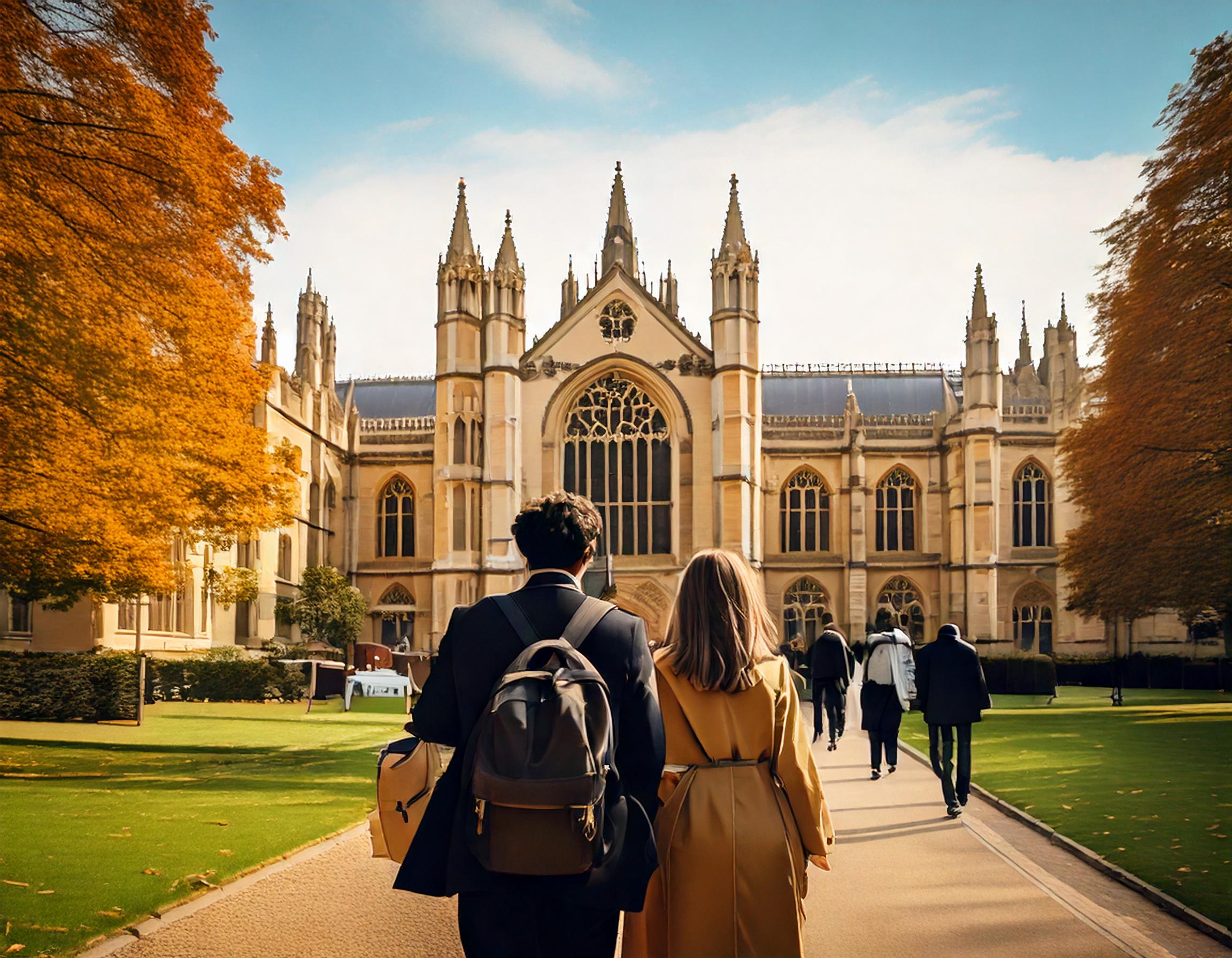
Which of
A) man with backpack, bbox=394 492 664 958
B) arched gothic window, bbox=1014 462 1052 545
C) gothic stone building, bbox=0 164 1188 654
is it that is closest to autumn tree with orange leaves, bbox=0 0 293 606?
man with backpack, bbox=394 492 664 958

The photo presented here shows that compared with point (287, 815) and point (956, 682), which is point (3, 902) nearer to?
point (287, 815)

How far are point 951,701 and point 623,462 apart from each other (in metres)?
25.8

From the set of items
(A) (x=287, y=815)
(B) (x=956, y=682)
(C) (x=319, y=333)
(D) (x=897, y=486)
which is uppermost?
(C) (x=319, y=333)

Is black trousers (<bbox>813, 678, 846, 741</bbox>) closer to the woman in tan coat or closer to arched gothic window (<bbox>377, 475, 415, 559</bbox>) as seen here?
the woman in tan coat

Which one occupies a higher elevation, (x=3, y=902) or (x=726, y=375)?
(x=726, y=375)

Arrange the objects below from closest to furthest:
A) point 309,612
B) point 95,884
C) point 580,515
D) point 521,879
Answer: point 521,879, point 580,515, point 95,884, point 309,612

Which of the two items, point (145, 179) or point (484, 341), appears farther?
point (484, 341)

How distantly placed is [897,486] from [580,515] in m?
38.7

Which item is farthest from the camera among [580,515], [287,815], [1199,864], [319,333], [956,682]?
[319,333]

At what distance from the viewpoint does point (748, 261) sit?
34.7m

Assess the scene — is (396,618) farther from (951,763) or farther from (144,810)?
(951,763)

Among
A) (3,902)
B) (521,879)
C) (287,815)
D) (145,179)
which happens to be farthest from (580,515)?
(145,179)

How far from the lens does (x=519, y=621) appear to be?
3422 millimetres

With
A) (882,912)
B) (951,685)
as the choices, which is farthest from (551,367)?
(882,912)
